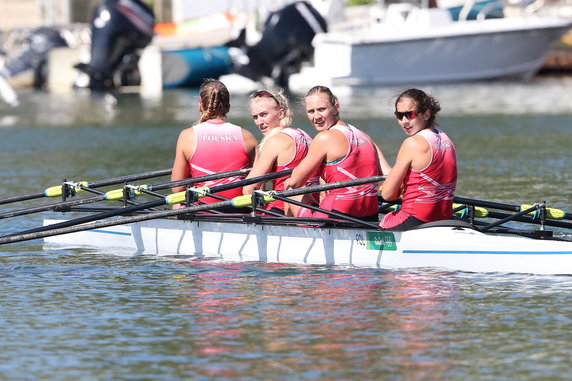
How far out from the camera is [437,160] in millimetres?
10969

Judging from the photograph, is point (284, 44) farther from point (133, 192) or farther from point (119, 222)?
point (119, 222)

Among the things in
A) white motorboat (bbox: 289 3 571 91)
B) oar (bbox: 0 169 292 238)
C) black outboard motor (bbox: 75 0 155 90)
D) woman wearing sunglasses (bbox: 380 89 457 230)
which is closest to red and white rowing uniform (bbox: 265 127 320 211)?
oar (bbox: 0 169 292 238)

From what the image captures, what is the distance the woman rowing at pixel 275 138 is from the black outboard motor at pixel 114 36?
34.0m

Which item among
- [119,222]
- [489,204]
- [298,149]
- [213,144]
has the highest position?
[213,144]

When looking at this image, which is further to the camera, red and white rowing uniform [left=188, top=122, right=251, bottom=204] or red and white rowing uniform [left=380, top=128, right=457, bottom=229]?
red and white rowing uniform [left=188, top=122, right=251, bottom=204]

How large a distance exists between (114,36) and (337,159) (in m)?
35.8

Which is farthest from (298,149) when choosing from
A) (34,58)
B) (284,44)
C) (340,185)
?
(34,58)

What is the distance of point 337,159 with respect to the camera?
38.1ft

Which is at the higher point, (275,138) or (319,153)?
(275,138)

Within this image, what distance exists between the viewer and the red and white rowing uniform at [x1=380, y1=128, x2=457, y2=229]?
11.0 m

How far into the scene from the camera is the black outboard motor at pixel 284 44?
45125mm

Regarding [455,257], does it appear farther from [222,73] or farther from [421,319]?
[222,73]

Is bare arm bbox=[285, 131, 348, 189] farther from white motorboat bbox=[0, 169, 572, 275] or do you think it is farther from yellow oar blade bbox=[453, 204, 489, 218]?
yellow oar blade bbox=[453, 204, 489, 218]

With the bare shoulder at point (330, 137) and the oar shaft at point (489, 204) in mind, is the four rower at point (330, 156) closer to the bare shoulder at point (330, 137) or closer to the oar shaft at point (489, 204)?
the bare shoulder at point (330, 137)
